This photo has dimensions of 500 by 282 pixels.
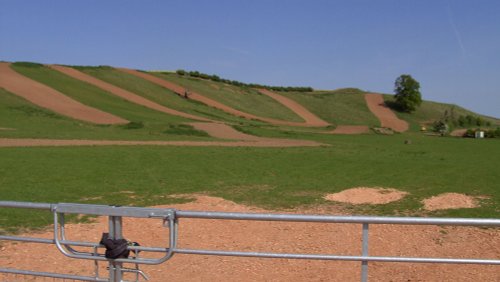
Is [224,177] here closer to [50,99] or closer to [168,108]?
[50,99]

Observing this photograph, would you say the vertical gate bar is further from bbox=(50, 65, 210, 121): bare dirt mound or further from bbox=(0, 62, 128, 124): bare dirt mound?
bbox=(50, 65, 210, 121): bare dirt mound

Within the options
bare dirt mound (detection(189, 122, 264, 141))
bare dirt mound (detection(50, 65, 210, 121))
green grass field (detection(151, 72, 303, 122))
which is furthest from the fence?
green grass field (detection(151, 72, 303, 122))

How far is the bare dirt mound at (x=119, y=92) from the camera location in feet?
153

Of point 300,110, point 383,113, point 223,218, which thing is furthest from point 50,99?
point 383,113

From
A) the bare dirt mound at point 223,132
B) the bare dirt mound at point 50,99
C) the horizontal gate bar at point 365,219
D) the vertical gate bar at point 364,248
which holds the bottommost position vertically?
the vertical gate bar at point 364,248

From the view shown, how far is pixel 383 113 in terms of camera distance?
2852 inches

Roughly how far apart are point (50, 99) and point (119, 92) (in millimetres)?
12045

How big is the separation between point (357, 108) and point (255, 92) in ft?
53.5

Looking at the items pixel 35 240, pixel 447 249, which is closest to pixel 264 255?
pixel 35 240

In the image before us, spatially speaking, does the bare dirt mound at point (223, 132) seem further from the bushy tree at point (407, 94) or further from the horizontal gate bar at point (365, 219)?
the bushy tree at point (407, 94)

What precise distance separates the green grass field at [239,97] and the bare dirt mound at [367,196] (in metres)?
45.7

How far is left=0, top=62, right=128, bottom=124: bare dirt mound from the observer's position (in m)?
36.5

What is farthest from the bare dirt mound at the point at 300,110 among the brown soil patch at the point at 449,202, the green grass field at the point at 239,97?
the brown soil patch at the point at 449,202

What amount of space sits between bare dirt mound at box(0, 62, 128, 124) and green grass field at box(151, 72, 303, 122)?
23.5m
